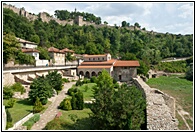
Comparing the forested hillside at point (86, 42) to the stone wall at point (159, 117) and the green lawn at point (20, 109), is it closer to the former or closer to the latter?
the green lawn at point (20, 109)

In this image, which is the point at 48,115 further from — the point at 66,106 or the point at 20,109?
the point at 20,109

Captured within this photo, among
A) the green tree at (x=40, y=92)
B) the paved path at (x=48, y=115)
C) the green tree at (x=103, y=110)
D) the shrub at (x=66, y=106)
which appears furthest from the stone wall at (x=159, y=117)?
the green tree at (x=40, y=92)

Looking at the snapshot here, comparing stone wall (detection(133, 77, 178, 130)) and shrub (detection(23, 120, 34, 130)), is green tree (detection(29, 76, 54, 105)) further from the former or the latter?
stone wall (detection(133, 77, 178, 130))

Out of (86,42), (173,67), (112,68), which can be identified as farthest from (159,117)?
(86,42)

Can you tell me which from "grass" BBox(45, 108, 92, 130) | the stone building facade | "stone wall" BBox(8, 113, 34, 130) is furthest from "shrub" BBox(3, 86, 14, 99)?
the stone building facade

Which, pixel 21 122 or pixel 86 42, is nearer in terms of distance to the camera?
pixel 21 122

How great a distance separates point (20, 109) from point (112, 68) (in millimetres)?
23796

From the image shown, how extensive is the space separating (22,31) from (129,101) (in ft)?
144

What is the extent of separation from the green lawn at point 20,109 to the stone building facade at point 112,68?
64.8 ft

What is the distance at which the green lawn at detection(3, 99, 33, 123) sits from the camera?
14961 mm

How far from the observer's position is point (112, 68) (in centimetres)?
3828

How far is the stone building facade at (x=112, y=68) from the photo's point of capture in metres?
37.3

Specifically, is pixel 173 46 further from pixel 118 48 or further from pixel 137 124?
pixel 137 124

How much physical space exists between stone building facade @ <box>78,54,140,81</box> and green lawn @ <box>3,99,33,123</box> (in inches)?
777
